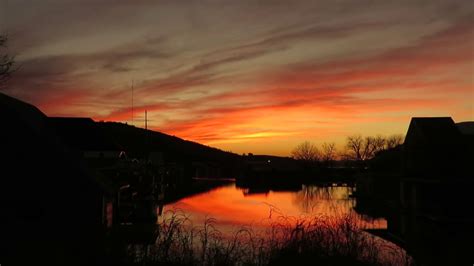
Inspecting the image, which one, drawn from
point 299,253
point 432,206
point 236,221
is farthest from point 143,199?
point 299,253

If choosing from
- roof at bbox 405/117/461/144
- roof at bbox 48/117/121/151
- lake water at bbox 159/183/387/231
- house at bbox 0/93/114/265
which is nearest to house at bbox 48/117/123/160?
roof at bbox 48/117/121/151

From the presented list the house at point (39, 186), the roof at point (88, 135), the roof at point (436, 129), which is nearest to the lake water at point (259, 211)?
the house at point (39, 186)

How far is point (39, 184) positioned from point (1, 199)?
2.38 meters

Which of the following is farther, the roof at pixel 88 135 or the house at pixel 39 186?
the roof at pixel 88 135

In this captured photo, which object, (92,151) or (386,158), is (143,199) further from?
(386,158)

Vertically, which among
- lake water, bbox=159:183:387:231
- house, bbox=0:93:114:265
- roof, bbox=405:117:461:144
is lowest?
lake water, bbox=159:183:387:231

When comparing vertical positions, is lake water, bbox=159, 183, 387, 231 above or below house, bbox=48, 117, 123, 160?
below

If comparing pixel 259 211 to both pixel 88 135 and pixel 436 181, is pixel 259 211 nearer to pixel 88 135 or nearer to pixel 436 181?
pixel 436 181

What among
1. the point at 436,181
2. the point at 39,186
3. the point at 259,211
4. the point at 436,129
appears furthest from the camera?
the point at 259,211

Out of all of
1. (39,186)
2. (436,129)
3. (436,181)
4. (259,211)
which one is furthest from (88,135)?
(39,186)

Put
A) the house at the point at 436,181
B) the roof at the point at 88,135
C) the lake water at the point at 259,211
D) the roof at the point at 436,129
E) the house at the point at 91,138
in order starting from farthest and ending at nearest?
the roof at the point at 88,135 < the house at the point at 91,138 < the roof at the point at 436,129 < the house at the point at 436,181 < the lake water at the point at 259,211

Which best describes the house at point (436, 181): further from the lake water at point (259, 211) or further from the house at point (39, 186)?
the house at point (39, 186)

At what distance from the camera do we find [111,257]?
12.8 m

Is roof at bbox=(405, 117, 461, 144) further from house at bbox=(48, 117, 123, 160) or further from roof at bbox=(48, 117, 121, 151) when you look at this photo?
roof at bbox=(48, 117, 121, 151)
